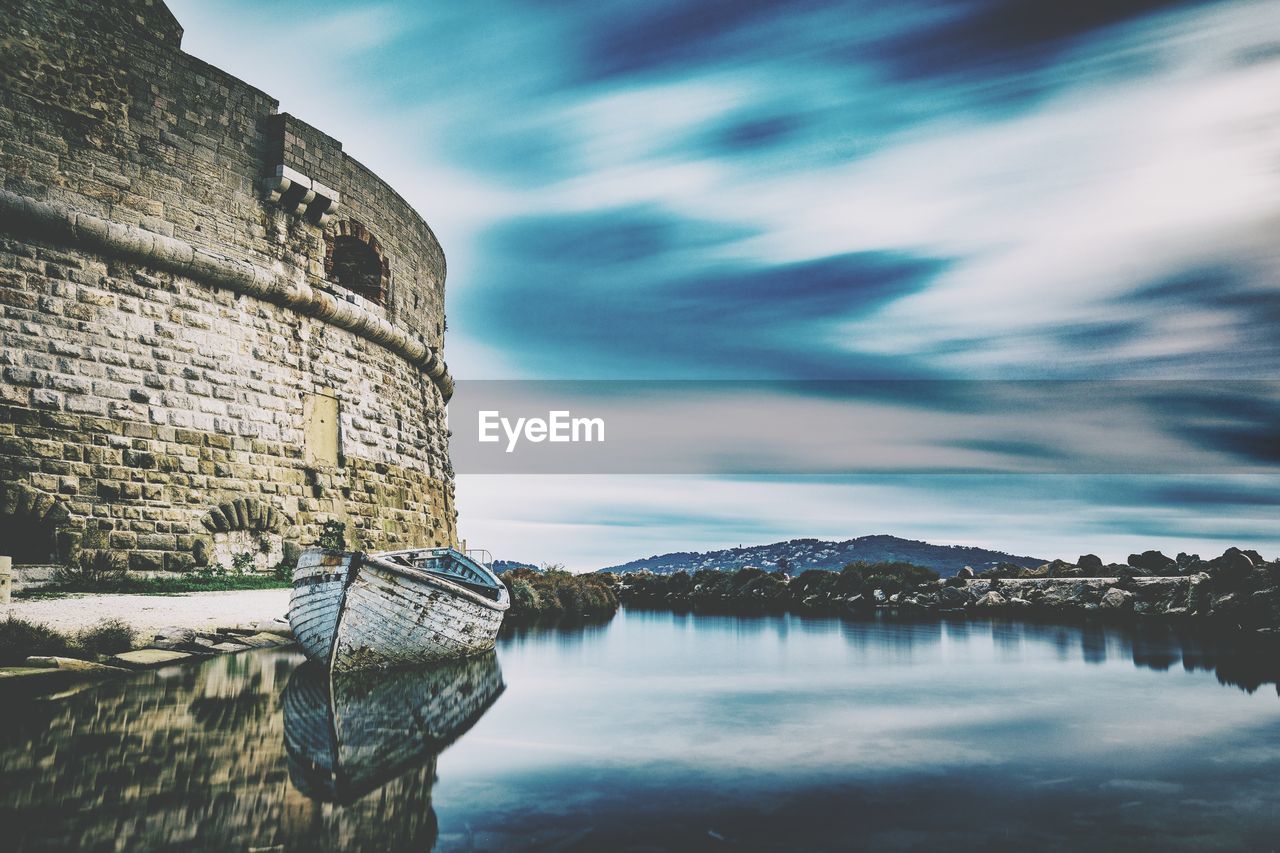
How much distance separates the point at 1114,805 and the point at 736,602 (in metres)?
21.8

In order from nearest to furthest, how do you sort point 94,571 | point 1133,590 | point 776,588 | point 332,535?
point 94,571 < point 332,535 < point 1133,590 < point 776,588

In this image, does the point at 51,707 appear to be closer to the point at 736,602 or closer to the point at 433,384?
the point at 433,384

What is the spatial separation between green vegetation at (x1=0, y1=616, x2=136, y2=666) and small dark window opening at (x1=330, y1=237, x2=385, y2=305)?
274 inches

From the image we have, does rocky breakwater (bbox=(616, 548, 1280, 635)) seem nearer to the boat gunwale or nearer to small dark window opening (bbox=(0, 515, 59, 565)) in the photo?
the boat gunwale

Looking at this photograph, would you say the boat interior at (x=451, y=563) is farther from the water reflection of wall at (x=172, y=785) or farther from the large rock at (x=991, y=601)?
the large rock at (x=991, y=601)

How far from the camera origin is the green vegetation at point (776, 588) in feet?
69.7

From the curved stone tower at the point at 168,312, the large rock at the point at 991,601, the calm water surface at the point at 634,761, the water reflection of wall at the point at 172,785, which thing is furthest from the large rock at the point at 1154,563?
the water reflection of wall at the point at 172,785

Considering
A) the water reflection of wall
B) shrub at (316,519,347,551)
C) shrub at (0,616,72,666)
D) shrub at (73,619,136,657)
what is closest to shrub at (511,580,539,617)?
shrub at (316,519,347,551)

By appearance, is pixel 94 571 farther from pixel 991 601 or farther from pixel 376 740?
pixel 991 601

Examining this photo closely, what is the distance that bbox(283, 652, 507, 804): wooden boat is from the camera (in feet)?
11.9

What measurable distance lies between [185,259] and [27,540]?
360cm

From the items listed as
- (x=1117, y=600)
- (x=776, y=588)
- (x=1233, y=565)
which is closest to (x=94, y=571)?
(x=1233, y=565)

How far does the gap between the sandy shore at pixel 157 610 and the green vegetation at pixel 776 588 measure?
566 inches

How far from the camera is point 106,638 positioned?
254 inches
